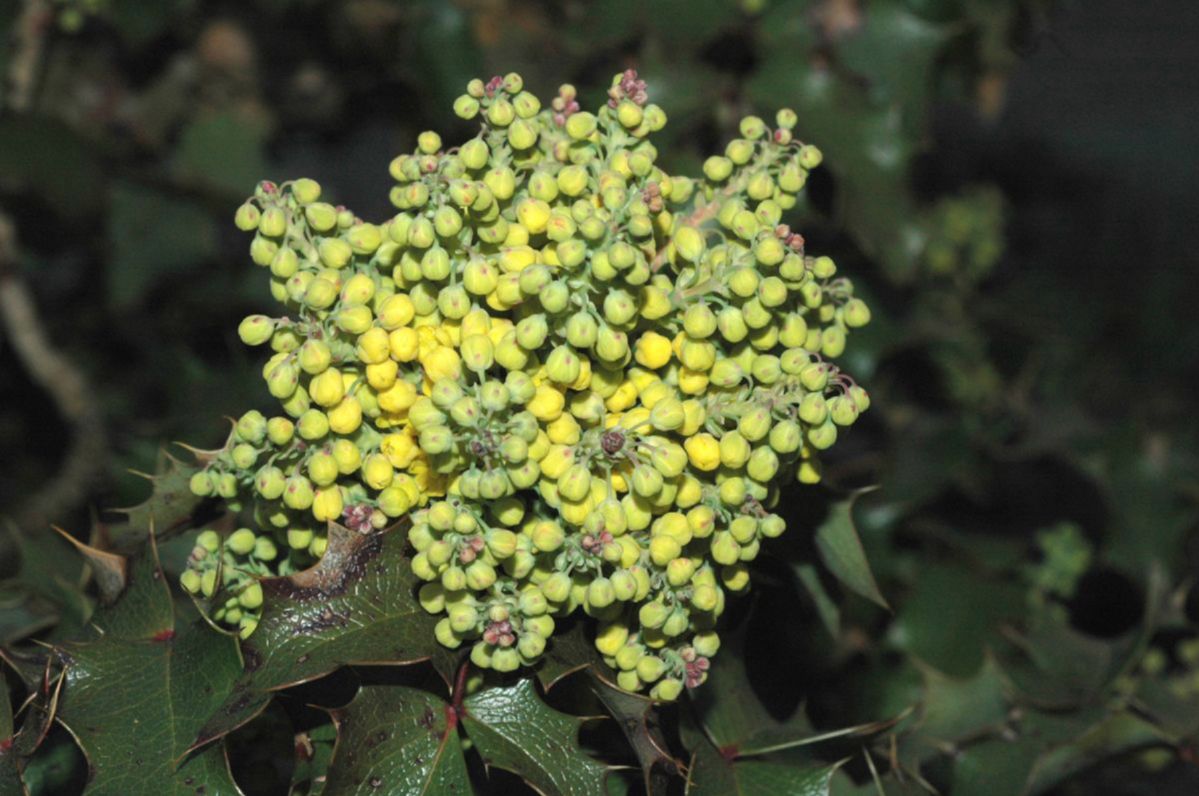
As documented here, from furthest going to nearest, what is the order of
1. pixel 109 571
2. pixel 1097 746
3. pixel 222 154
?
pixel 222 154, pixel 1097 746, pixel 109 571

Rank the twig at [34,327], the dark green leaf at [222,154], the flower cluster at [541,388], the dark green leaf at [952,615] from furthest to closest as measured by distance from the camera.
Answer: the dark green leaf at [222,154], the twig at [34,327], the dark green leaf at [952,615], the flower cluster at [541,388]

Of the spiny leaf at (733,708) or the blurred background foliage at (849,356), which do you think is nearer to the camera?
the spiny leaf at (733,708)

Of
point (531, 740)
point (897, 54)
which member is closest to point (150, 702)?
point (531, 740)

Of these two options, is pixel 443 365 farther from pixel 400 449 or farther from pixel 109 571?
pixel 109 571

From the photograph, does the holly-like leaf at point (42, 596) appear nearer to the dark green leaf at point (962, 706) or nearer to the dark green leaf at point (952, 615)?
the dark green leaf at point (962, 706)

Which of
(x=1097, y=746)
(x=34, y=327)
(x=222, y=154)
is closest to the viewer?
(x=1097, y=746)

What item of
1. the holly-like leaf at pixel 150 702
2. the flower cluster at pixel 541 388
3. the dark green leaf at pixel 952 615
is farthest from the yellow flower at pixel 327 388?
the dark green leaf at pixel 952 615

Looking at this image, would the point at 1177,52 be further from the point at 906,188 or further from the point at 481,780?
the point at 481,780
